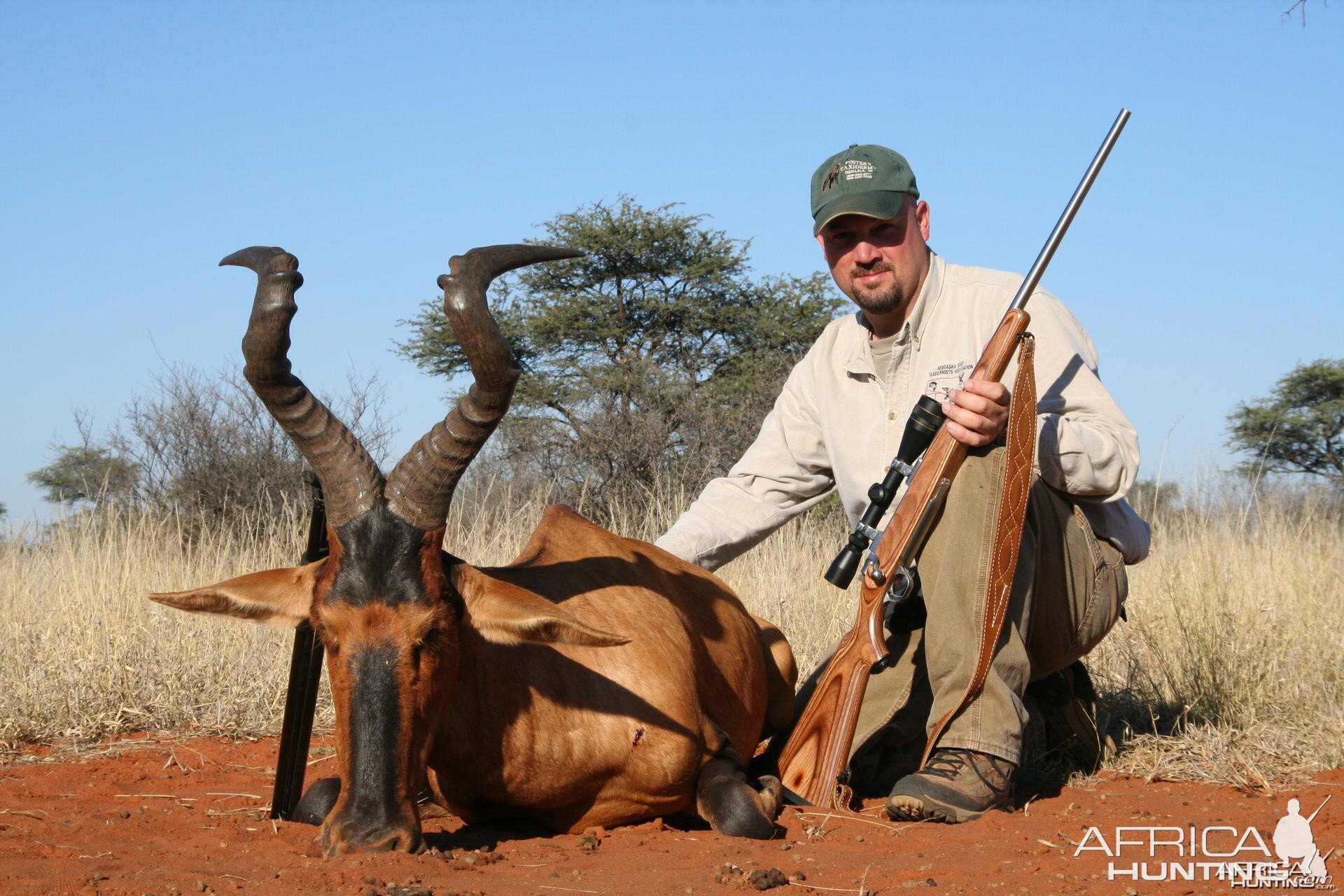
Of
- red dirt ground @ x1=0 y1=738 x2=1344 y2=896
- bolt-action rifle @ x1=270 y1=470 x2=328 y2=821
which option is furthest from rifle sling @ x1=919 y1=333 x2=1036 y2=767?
bolt-action rifle @ x1=270 y1=470 x2=328 y2=821

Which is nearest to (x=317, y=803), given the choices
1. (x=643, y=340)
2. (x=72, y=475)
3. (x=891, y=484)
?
(x=891, y=484)

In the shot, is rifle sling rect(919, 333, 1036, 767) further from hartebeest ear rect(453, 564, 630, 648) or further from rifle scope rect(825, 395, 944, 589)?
hartebeest ear rect(453, 564, 630, 648)

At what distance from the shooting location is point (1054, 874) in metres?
3.35

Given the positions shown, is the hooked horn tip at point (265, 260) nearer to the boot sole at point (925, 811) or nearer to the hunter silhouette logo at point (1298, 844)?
the boot sole at point (925, 811)

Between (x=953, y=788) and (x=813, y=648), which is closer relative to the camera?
(x=953, y=788)

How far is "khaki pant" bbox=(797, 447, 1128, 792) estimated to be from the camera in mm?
4285

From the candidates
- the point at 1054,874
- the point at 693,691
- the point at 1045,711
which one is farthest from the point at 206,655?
the point at 1054,874

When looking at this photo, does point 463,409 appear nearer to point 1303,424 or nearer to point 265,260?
point 265,260

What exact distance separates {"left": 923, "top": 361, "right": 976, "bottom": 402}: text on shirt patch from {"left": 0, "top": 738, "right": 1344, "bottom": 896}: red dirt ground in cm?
164

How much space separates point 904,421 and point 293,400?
2.61 metres

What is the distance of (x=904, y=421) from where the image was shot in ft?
17.5

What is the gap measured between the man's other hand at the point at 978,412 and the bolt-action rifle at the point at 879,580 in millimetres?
58

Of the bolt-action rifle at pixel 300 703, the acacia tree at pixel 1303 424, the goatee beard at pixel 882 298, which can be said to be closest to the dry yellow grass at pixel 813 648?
the bolt-action rifle at pixel 300 703

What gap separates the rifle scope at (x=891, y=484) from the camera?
180 inches
